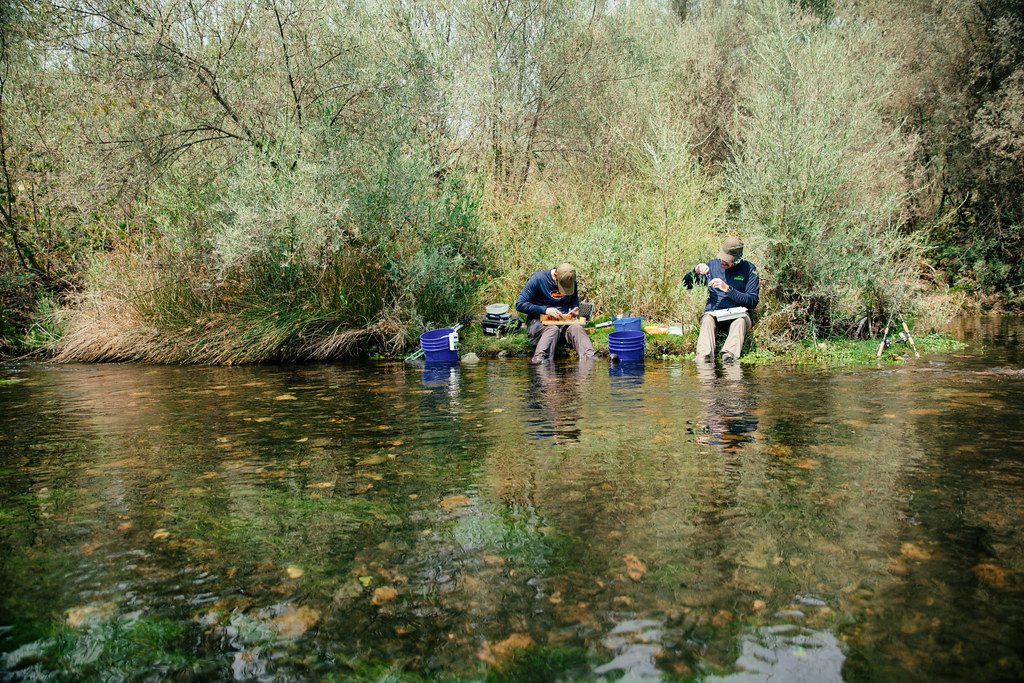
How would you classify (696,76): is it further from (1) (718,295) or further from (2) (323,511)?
(2) (323,511)

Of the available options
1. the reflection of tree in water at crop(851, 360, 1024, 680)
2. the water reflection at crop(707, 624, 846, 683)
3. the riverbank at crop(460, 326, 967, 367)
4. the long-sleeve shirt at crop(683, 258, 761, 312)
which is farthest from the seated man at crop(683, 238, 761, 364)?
the water reflection at crop(707, 624, 846, 683)

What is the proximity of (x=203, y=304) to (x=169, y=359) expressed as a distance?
1.14 metres

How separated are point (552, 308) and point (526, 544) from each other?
8.55 m

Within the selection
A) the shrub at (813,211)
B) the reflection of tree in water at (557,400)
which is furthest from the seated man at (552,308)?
the shrub at (813,211)

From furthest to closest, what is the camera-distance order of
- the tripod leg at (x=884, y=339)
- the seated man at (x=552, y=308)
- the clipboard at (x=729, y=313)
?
the seated man at (x=552, y=308) → the clipboard at (x=729, y=313) → the tripod leg at (x=884, y=339)

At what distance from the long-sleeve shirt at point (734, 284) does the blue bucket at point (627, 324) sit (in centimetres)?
93

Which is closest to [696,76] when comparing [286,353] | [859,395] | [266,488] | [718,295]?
[718,295]

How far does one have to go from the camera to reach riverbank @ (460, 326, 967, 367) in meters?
11.9

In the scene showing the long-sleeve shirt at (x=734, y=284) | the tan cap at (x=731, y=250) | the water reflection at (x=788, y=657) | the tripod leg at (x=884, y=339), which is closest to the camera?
the water reflection at (x=788, y=657)

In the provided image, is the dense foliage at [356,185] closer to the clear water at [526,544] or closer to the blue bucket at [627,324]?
the blue bucket at [627,324]

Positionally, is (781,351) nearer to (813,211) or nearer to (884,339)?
(884,339)

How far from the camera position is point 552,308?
12.6m

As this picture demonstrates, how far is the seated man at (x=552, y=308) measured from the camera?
12.5 metres

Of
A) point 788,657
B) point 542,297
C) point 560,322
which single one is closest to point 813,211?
point 560,322
